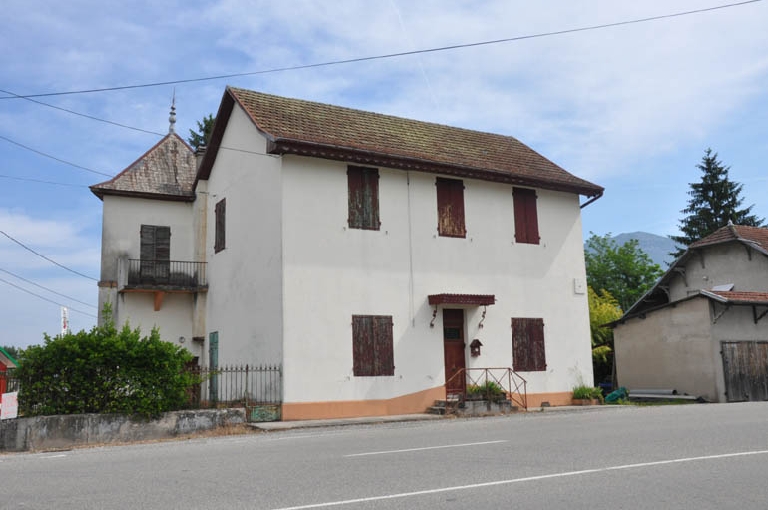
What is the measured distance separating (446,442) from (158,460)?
4.33m

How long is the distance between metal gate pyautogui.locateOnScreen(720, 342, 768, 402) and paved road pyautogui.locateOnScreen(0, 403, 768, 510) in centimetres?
1208

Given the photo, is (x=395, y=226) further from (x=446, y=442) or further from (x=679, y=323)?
(x=679, y=323)

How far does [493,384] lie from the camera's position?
65.6 ft

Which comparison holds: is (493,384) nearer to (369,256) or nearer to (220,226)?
(369,256)

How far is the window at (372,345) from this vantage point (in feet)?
62.4

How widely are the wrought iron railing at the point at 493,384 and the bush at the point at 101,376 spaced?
7.89m

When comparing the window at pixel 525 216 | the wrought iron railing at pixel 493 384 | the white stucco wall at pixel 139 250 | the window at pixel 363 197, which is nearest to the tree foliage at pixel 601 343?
the window at pixel 525 216

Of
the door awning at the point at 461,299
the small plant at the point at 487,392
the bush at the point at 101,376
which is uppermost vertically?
the door awning at the point at 461,299

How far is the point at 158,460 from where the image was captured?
33.9ft

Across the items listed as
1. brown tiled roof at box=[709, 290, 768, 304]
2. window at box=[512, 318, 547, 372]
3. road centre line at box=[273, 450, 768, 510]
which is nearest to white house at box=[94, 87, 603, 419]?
window at box=[512, 318, 547, 372]

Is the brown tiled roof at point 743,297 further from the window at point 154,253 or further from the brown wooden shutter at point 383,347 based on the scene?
the window at point 154,253

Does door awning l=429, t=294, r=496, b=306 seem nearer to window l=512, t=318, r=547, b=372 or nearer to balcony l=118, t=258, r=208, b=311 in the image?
window l=512, t=318, r=547, b=372

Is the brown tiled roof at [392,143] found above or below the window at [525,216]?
above

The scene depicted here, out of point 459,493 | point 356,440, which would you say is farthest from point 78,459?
point 459,493
